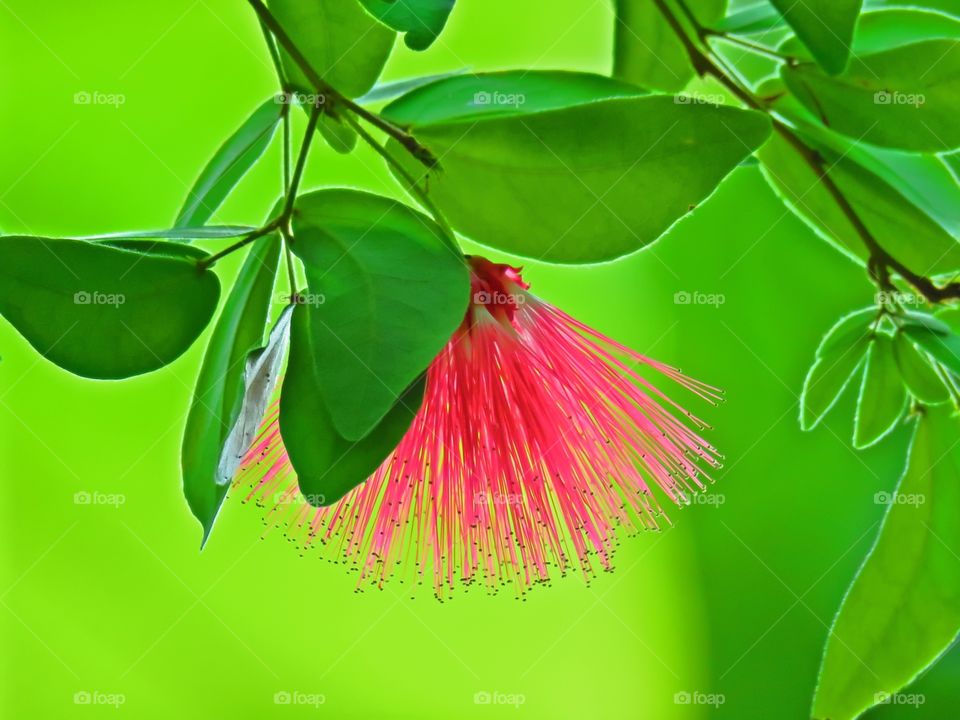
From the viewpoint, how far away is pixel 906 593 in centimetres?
51

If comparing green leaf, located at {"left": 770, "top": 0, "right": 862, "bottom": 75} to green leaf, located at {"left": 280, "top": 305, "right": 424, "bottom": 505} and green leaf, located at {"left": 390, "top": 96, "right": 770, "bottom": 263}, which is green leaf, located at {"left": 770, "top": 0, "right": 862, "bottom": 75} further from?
green leaf, located at {"left": 280, "top": 305, "right": 424, "bottom": 505}

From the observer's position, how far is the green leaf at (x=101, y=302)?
0.30 metres

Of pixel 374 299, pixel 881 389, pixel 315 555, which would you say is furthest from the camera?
pixel 315 555

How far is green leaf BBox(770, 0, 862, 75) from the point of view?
0.35 meters

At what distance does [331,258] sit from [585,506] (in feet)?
0.69

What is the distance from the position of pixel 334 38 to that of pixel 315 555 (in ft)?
4.35

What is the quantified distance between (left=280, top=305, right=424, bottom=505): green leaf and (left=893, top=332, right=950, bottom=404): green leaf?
1.04 feet

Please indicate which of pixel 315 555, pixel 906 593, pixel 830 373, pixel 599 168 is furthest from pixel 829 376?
pixel 315 555

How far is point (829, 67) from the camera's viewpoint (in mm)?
353

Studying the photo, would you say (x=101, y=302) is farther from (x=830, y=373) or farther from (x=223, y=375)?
(x=830, y=373)

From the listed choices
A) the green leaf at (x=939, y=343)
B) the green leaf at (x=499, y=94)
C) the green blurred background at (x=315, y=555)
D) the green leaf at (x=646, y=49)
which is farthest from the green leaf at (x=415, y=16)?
the green blurred background at (x=315, y=555)

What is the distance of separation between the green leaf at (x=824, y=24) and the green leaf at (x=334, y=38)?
0.17m

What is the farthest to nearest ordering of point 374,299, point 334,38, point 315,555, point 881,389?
point 315,555
point 881,389
point 334,38
point 374,299

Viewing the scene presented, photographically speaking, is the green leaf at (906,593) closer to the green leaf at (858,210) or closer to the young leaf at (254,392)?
the green leaf at (858,210)
